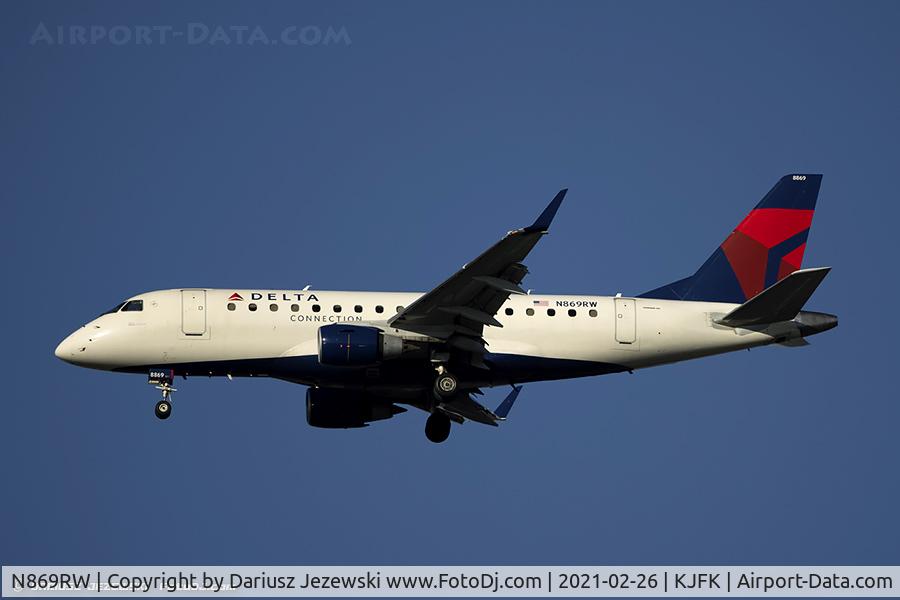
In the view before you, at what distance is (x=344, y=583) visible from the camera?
50.4 m

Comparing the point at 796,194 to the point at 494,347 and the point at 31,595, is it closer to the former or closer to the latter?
the point at 494,347

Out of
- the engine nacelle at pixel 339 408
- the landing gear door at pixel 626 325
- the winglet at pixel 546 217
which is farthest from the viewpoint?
the engine nacelle at pixel 339 408

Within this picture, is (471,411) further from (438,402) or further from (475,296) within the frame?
(475,296)

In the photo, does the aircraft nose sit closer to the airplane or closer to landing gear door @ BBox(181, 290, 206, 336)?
the airplane

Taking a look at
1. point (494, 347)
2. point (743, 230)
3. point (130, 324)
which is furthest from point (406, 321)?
point (743, 230)

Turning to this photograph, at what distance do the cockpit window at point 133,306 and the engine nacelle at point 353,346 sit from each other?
227 inches

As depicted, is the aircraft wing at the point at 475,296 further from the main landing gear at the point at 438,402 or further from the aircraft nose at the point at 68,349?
the aircraft nose at the point at 68,349

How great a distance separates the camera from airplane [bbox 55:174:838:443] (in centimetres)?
5497

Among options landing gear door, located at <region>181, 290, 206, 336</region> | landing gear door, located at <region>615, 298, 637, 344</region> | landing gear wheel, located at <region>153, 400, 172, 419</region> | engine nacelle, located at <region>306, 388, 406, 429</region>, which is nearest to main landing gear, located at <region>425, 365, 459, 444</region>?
engine nacelle, located at <region>306, 388, 406, 429</region>

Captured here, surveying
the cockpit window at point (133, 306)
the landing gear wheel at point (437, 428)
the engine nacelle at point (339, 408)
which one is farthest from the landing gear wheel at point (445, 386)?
the cockpit window at point (133, 306)

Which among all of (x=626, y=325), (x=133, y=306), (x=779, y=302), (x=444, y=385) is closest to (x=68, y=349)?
(x=133, y=306)

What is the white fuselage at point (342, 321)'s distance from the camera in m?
55.8

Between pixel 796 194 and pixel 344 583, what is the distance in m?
21.4

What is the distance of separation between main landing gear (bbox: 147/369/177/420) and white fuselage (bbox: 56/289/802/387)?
0.28 metres
